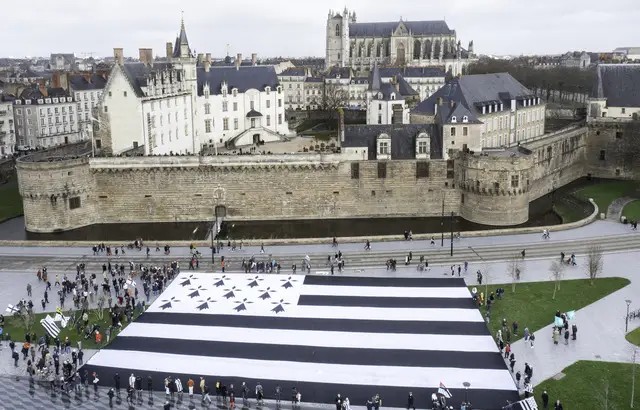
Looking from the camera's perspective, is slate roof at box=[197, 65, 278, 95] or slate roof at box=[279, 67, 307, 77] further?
slate roof at box=[279, 67, 307, 77]

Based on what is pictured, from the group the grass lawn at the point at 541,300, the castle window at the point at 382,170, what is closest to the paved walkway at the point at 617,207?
the grass lawn at the point at 541,300

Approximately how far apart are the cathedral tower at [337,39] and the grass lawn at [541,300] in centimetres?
10762

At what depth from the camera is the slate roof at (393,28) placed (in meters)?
132

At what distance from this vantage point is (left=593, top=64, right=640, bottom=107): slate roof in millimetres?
66375

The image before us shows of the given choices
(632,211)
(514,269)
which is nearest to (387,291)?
(514,269)

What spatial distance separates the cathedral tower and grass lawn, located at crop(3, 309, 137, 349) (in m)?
112

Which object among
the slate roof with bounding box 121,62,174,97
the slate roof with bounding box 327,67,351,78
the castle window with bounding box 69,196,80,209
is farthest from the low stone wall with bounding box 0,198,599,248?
the slate roof with bounding box 327,67,351,78

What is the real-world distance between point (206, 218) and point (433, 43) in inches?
3559

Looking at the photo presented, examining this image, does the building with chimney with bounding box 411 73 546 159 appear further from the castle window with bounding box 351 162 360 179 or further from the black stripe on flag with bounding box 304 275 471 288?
the black stripe on flag with bounding box 304 275 471 288

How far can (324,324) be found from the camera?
29.5 m

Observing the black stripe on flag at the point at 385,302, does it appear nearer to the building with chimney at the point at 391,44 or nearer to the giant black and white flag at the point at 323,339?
the giant black and white flag at the point at 323,339

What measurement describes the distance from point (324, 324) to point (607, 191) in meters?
38.8

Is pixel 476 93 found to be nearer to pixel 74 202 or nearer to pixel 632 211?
pixel 632 211

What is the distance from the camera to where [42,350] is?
26906 mm
